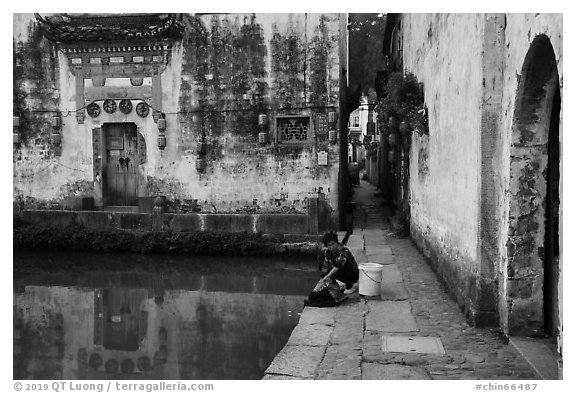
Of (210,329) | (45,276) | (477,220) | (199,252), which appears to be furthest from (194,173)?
(477,220)

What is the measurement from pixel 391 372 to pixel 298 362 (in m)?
0.82

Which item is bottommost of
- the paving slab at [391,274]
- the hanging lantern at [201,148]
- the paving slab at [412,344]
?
the paving slab at [391,274]

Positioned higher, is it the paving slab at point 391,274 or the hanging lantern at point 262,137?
the hanging lantern at point 262,137

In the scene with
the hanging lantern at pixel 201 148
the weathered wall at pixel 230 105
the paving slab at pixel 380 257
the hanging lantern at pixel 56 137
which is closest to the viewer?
the paving slab at pixel 380 257

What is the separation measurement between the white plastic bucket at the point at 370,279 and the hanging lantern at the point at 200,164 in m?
7.15

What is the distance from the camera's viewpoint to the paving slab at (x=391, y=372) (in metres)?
4.53

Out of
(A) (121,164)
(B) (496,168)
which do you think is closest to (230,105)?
→ (A) (121,164)

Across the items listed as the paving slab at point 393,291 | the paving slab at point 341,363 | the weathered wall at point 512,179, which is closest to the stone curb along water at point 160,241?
the paving slab at point 393,291

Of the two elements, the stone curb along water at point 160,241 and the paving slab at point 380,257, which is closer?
the paving slab at point 380,257

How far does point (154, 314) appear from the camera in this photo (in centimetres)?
784

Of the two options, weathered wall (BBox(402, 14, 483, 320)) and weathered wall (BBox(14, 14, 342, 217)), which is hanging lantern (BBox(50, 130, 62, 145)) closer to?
weathered wall (BBox(14, 14, 342, 217))

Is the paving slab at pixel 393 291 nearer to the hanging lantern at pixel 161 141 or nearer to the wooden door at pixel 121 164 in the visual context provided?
the hanging lantern at pixel 161 141

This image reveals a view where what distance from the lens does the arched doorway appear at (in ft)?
16.0

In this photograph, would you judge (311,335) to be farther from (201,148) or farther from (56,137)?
(56,137)
